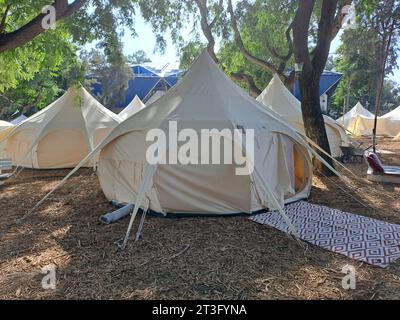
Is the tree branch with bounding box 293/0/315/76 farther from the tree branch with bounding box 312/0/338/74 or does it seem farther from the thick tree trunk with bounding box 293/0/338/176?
the tree branch with bounding box 312/0/338/74

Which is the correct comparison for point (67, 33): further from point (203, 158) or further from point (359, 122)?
point (359, 122)

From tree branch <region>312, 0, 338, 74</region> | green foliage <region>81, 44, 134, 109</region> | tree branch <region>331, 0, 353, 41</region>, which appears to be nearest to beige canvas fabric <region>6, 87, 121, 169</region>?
tree branch <region>312, 0, 338, 74</region>

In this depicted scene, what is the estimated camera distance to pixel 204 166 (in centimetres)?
622

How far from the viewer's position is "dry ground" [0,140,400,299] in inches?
152

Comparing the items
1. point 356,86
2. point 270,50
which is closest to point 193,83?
point 270,50

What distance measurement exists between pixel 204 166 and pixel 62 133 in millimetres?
7243

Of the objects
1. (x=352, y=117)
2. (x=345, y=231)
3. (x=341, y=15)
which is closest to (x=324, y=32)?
(x=341, y=15)

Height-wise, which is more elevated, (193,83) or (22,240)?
(193,83)

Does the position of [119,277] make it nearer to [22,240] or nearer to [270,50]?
[22,240]

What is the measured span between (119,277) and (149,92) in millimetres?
36316

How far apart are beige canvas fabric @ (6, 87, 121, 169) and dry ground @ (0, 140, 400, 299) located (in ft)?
16.3

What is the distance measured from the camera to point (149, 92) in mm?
39125

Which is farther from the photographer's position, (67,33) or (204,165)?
(67,33)

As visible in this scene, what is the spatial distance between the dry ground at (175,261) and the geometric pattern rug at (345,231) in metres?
0.24
